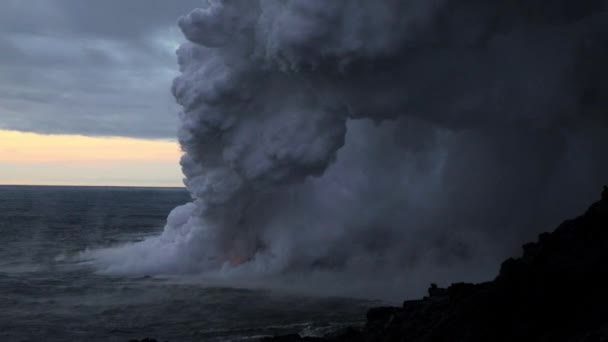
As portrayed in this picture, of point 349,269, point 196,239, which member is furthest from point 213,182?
point 349,269

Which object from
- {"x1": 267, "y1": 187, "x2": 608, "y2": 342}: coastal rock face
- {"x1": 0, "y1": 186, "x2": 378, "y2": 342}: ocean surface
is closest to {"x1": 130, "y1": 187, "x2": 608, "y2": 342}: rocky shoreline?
{"x1": 267, "y1": 187, "x2": 608, "y2": 342}: coastal rock face

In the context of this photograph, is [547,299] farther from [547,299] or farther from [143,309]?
[143,309]

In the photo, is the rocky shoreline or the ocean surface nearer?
the rocky shoreline

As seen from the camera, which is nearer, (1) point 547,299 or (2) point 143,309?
(1) point 547,299

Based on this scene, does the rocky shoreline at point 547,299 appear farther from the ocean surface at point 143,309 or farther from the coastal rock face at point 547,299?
the ocean surface at point 143,309

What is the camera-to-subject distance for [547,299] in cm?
2222

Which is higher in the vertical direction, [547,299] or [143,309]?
[547,299]

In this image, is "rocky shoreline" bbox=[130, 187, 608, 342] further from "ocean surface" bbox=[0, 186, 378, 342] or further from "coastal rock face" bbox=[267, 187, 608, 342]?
"ocean surface" bbox=[0, 186, 378, 342]

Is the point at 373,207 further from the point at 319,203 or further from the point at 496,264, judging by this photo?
the point at 496,264

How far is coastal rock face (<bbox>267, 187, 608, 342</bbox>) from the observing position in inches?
844

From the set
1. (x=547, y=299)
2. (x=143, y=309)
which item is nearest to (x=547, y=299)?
(x=547, y=299)

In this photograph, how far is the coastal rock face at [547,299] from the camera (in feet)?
70.3

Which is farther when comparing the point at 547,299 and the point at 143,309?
the point at 143,309

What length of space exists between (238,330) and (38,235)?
2941 inches
